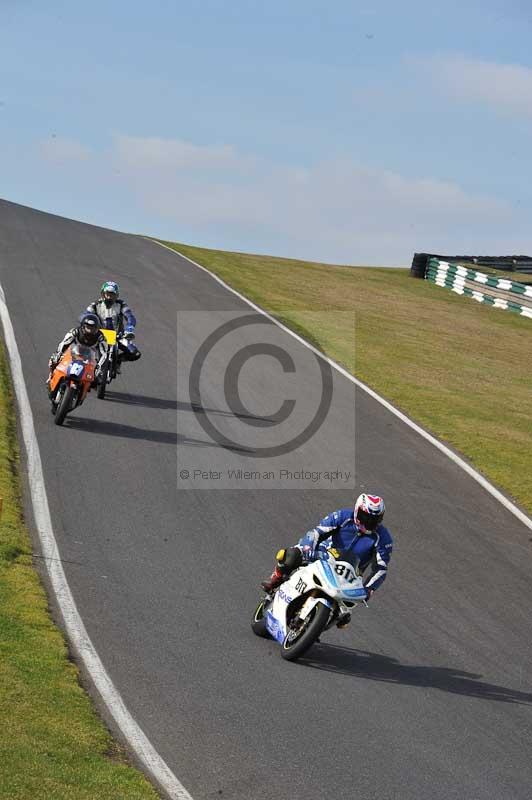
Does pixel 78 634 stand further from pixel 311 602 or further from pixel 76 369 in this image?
pixel 76 369

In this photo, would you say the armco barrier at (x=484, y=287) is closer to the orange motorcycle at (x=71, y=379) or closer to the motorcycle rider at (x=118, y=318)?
the motorcycle rider at (x=118, y=318)

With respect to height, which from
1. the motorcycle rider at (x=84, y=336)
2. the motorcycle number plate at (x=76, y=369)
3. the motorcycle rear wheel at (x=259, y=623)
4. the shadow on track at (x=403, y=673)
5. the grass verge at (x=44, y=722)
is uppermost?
the motorcycle rider at (x=84, y=336)

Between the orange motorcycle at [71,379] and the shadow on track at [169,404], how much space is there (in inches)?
89.4

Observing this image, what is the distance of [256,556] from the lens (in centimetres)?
1355

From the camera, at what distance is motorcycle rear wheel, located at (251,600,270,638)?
11203mm

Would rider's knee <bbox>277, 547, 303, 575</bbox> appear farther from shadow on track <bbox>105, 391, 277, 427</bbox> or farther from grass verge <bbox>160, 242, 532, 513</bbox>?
shadow on track <bbox>105, 391, 277, 427</bbox>

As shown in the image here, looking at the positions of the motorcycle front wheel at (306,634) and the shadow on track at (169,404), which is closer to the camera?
the motorcycle front wheel at (306,634)

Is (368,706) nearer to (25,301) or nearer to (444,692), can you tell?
(444,692)

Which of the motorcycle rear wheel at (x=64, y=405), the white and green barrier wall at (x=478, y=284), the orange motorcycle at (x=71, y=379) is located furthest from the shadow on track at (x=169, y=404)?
→ the white and green barrier wall at (x=478, y=284)

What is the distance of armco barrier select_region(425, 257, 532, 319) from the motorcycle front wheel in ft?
114

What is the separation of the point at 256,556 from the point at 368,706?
391cm

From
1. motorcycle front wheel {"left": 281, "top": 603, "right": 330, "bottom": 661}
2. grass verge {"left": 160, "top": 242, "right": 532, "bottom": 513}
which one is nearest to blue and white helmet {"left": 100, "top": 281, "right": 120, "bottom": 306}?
grass verge {"left": 160, "top": 242, "right": 532, "bottom": 513}

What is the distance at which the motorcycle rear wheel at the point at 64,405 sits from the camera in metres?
17.8

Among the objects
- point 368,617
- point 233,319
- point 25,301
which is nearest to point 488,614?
point 368,617
